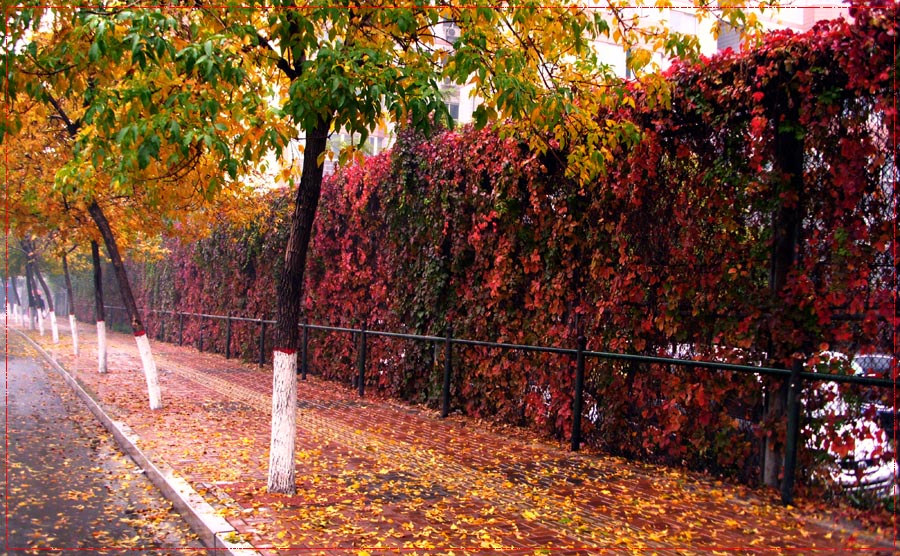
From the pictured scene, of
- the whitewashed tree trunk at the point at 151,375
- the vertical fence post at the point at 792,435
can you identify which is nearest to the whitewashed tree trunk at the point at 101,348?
the whitewashed tree trunk at the point at 151,375

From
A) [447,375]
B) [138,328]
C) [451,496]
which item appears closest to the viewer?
[451,496]

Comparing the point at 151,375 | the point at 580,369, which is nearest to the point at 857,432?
the point at 580,369

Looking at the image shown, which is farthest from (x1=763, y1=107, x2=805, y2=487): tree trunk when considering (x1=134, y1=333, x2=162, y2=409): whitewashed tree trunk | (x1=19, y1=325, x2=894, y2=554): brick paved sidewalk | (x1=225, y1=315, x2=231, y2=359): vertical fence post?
(x1=225, y1=315, x2=231, y2=359): vertical fence post

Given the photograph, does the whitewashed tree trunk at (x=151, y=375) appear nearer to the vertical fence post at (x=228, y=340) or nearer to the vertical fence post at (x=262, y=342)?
the vertical fence post at (x=262, y=342)

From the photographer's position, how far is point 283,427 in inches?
256

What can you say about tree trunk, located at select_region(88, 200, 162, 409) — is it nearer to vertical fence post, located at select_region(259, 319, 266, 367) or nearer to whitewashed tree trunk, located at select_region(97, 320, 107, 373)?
whitewashed tree trunk, located at select_region(97, 320, 107, 373)

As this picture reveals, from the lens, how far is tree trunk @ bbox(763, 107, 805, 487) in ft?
21.0

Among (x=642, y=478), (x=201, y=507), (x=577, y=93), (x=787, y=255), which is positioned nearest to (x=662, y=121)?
(x=577, y=93)

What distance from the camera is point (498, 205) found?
980 cm

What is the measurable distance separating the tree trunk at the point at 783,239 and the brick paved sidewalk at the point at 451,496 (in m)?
0.42

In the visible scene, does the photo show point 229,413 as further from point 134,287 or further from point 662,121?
point 134,287

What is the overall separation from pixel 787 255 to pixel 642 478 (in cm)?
244

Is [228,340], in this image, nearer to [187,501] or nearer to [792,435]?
[187,501]

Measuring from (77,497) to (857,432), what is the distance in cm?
650
